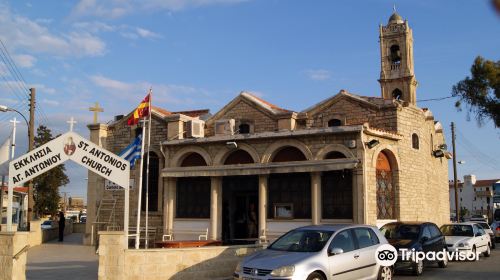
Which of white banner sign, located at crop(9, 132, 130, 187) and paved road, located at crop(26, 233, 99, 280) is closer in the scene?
white banner sign, located at crop(9, 132, 130, 187)

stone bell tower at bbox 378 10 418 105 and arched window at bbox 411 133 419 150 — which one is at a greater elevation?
stone bell tower at bbox 378 10 418 105

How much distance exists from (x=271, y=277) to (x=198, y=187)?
14.4m

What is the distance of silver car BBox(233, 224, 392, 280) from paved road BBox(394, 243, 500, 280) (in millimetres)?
2794

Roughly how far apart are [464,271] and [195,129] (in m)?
13.5

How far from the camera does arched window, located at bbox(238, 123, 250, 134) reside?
77.9 ft

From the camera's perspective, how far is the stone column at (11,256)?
36.5 feet

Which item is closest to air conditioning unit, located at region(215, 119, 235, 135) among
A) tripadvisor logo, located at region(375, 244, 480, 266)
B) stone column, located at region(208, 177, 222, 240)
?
stone column, located at region(208, 177, 222, 240)

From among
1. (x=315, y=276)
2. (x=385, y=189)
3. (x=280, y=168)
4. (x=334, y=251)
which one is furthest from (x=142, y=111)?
(x=315, y=276)

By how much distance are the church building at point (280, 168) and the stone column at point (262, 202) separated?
43 millimetres

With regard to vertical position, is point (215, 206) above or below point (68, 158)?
below

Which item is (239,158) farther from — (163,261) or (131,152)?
(163,261)

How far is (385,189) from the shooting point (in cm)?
2097

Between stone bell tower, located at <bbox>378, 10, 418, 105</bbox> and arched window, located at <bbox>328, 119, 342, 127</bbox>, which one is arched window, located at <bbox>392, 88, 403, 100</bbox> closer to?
stone bell tower, located at <bbox>378, 10, 418, 105</bbox>

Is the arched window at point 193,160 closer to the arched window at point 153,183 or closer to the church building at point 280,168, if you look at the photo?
the church building at point 280,168
